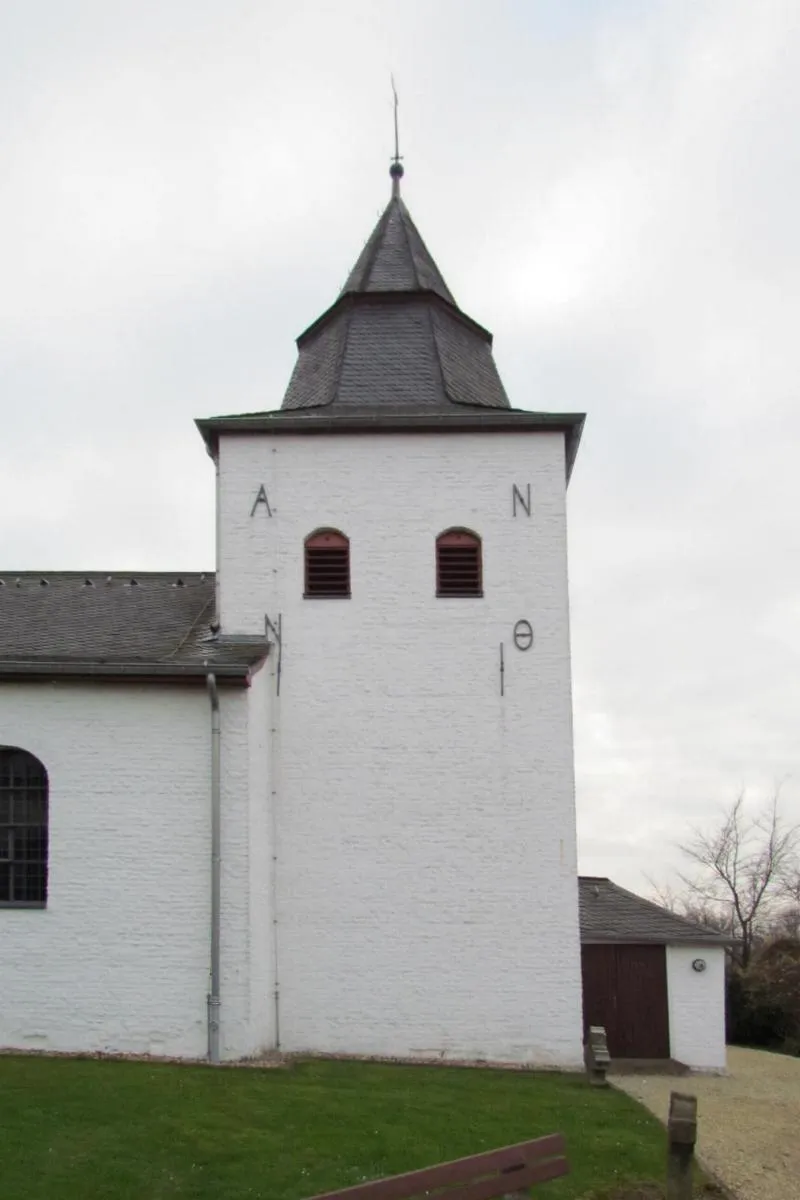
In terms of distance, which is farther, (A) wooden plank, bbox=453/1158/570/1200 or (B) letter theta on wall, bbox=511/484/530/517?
(B) letter theta on wall, bbox=511/484/530/517

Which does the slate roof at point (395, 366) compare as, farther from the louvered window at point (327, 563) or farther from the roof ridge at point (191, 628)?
the roof ridge at point (191, 628)

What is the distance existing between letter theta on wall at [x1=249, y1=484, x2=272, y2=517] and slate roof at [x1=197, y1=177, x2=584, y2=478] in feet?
2.98

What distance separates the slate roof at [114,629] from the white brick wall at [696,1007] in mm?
8774

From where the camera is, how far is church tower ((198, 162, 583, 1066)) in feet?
53.3

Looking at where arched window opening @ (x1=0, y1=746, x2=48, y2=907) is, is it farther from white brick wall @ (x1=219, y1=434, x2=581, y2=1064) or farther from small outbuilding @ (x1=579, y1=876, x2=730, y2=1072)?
small outbuilding @ (x1=579, y1=876, x2=730, y2=1072)

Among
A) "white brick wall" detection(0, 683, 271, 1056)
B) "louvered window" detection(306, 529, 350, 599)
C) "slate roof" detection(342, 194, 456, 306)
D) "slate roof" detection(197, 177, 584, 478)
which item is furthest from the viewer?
"slate roof" detection(342, 194, 456, 306)

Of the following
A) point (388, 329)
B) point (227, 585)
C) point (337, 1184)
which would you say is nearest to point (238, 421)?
point (227, 585)

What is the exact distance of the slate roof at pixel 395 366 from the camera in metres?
17.8

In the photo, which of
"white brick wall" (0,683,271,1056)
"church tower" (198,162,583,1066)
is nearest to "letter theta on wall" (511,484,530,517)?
"church tower" (198,162,583,1066)

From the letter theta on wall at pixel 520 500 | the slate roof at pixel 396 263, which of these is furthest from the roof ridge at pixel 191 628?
the slate roof at pixel 396 263

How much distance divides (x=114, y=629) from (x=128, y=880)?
165 inches

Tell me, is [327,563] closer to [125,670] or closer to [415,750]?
[415,750]

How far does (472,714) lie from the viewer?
17.0 metres

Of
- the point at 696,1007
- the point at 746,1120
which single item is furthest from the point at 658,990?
the point at 746,1120
